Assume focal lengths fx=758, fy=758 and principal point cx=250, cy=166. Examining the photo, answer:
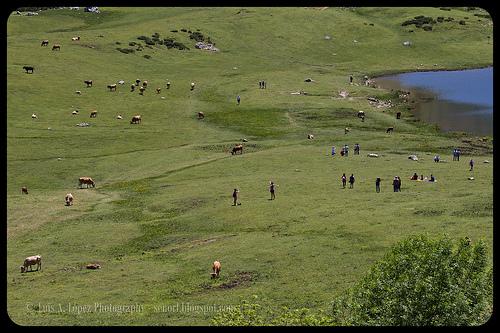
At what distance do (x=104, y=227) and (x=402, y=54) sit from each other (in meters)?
136

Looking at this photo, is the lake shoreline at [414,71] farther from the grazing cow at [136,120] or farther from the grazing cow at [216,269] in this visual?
the grazing cow at [216,269]

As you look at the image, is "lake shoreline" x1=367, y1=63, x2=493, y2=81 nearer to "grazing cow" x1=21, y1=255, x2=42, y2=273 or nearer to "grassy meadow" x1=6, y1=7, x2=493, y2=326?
"grassy meadow" x1=6, y1=7, x2=493, y2=326

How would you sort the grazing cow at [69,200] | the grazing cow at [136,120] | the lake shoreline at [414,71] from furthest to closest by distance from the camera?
1. the lake shoreline at [414,71]
2. the grazing cow at [136,120]
3. the grazing cow at [69,200]

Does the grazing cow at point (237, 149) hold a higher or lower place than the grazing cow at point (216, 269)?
higher

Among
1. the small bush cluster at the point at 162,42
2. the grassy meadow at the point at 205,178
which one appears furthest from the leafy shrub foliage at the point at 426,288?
the small bush cluster at the point at 162,42

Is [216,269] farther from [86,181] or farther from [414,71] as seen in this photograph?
[414,71]

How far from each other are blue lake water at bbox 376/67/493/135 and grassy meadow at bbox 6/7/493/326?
16.5 ft

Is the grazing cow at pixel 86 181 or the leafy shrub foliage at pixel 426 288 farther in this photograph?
the grazing cow at pixel 86 181

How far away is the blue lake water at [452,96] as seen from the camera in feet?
392

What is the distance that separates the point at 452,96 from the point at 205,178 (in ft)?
260

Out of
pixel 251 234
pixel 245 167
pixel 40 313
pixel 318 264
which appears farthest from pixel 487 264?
pixel 245 167

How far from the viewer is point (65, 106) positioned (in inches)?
4734

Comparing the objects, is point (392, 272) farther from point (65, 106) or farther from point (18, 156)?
point (65, 106)

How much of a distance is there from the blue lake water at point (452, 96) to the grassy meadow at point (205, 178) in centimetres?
503
